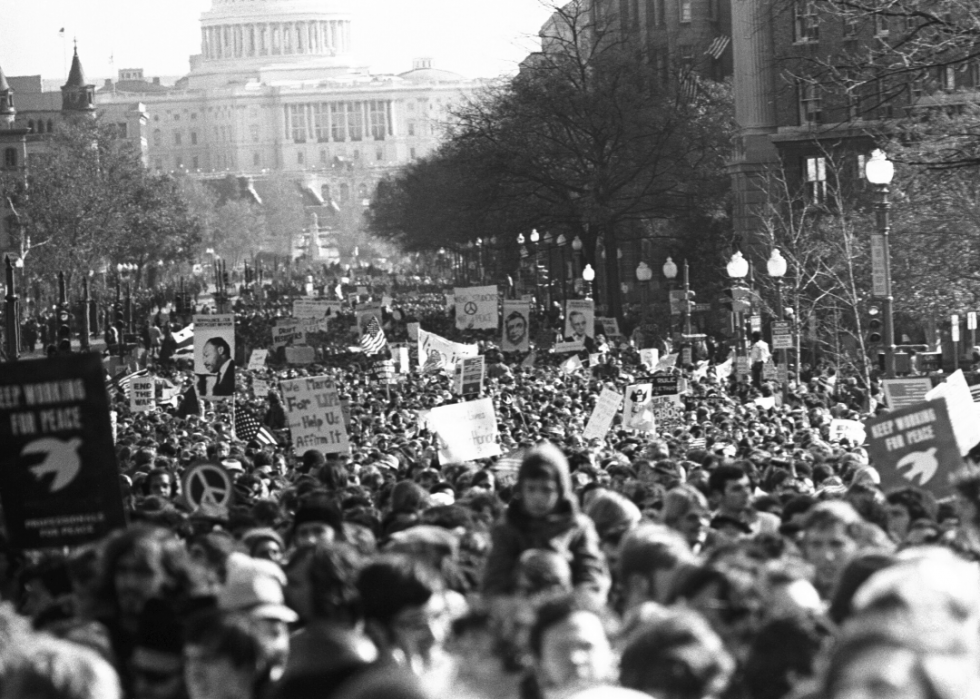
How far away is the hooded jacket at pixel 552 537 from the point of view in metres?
9.59

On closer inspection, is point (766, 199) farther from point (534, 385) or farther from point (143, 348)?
point (534, 385)

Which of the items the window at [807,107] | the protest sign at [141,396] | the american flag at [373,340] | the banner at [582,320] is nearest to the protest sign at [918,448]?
the protest sign at [141,396]

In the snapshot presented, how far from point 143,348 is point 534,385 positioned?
101 feet

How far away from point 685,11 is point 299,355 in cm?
3677

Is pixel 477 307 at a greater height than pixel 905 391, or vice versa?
pixel 905 391

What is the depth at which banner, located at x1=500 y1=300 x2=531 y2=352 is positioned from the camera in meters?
46.1

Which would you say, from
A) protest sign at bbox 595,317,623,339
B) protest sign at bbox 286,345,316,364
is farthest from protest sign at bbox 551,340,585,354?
protest sign at bbox 595,317,623,339

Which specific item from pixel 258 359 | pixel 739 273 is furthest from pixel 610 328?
pixel 739 273

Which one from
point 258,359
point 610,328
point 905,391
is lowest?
point 610,328

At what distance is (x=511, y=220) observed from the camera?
7169 cm

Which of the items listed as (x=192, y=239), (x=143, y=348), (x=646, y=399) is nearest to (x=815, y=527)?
(x=646, y=399)

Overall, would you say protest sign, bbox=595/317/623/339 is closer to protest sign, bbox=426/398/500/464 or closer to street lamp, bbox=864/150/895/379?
street lamp, bbox=864/150/895/379

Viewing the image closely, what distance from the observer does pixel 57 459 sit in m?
11.8

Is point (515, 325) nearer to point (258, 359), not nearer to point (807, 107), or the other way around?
point (258, 359)
